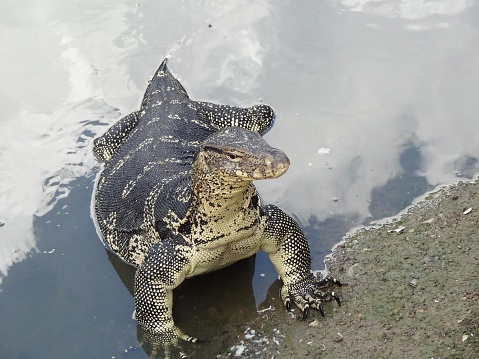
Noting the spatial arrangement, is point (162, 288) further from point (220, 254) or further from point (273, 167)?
point (273, 167)

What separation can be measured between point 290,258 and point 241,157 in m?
1.77

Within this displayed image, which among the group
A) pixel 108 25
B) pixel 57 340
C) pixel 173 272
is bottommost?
pixel 57 340

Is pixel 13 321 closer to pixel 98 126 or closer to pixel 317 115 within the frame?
pixel 98 126

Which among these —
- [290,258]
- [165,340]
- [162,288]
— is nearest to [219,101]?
[290,258]

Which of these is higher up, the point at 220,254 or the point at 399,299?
the point at 220,254

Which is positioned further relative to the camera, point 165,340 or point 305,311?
point 165,340

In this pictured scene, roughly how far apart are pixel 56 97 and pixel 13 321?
3852mm

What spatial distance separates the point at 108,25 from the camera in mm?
11172

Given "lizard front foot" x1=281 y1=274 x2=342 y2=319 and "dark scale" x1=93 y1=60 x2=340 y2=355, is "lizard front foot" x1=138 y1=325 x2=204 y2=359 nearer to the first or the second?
"dark scale" x1=93 y1=60 x2=340 y2=355

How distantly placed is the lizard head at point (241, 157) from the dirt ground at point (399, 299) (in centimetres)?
155

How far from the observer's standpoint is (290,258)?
7.07 m

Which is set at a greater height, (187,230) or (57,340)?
(187,230)

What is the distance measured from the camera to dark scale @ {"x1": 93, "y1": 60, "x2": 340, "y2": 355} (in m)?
5.90

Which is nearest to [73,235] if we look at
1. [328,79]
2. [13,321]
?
[13,321]
